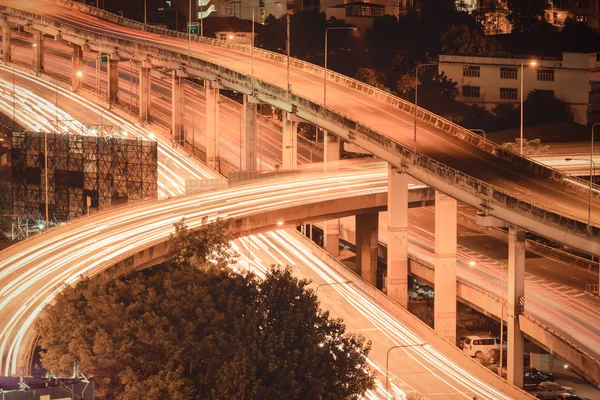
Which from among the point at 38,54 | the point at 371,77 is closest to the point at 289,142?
the point at 371,77

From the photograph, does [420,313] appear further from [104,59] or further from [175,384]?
[104,59]

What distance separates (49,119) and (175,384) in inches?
2700

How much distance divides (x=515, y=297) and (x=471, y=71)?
6282 centimetres

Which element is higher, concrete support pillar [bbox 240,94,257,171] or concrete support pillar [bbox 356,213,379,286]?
concrete support pillar [bbox 240,94,257,171]

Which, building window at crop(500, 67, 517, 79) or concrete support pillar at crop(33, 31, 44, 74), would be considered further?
concrete support pillar at crop(33, 31, 44, 74)

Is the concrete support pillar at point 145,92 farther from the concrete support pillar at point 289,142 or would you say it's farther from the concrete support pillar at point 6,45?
the concrete support pillar at point 289,142

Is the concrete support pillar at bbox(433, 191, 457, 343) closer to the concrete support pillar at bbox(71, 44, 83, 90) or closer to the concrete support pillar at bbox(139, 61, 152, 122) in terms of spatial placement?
the concrete support pillar at bbox(139, 61, 152, 122)

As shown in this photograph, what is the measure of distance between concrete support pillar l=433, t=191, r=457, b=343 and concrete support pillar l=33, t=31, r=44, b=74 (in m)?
60.6

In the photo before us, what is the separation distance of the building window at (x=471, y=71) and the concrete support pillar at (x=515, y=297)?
201 ft

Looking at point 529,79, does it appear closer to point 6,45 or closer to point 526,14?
point 526,14

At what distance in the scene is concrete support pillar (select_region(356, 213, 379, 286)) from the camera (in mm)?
93812

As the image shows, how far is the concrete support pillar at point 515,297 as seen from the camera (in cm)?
6969

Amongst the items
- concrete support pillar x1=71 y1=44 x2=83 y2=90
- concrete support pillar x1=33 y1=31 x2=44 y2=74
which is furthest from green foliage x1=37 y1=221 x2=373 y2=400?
concrete support pillar x1=33 y1=31 x2=44 y2=74

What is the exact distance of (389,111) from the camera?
9319cm
